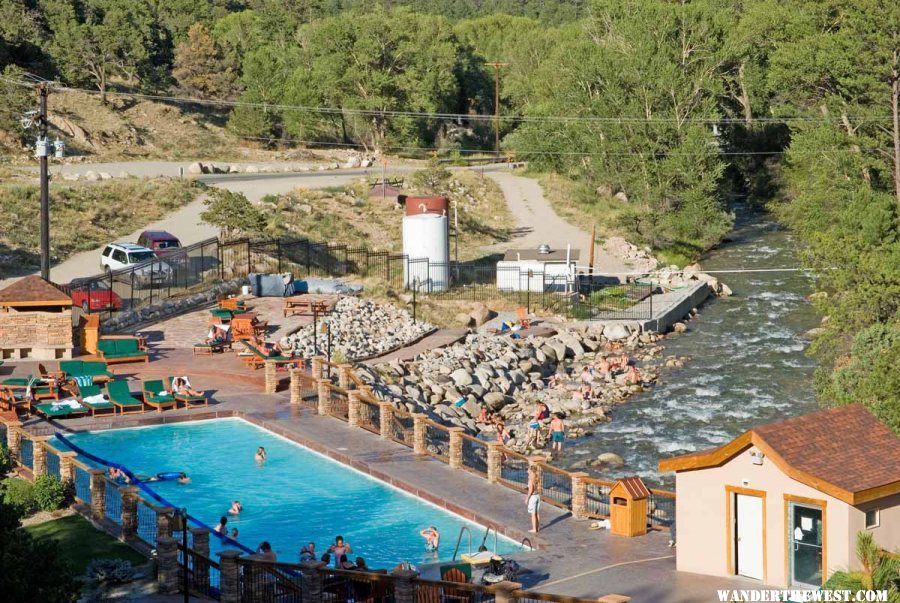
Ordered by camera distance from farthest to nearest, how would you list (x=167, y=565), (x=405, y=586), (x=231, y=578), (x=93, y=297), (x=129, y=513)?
(x=93, y=297)
(x=129, y=513)
(x=167, y=565)
(x=231, y=578)
(x=405, y=586)

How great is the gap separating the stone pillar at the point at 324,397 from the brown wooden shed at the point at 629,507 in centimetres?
1119

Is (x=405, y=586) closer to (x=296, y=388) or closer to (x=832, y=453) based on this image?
(x=832, y=453)

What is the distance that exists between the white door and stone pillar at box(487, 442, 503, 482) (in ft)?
27.3

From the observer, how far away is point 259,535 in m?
26.5

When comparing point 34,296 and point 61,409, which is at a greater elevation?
point 34,296

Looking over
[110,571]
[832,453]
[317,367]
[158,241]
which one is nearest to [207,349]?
[317,367]

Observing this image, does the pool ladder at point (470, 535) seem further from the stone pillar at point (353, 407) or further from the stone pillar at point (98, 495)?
the stone pillar at point (353, 407)

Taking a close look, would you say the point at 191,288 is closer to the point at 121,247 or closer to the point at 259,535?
the point at 121,247

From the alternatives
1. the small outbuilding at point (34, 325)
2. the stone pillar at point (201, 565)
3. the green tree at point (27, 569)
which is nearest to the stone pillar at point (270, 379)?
the small outbuilding at point (34, 325)

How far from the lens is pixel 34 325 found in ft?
131

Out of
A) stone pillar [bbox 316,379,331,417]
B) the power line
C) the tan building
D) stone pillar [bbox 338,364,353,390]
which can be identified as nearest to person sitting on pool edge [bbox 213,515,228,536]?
the tan building

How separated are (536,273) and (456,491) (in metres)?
27.9

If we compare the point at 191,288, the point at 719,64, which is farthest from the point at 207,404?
the point at 719,64

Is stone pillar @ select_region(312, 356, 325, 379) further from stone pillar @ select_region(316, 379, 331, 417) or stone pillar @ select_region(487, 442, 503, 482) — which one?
stone pillar @ select_region(487, 442, 503, 482)
